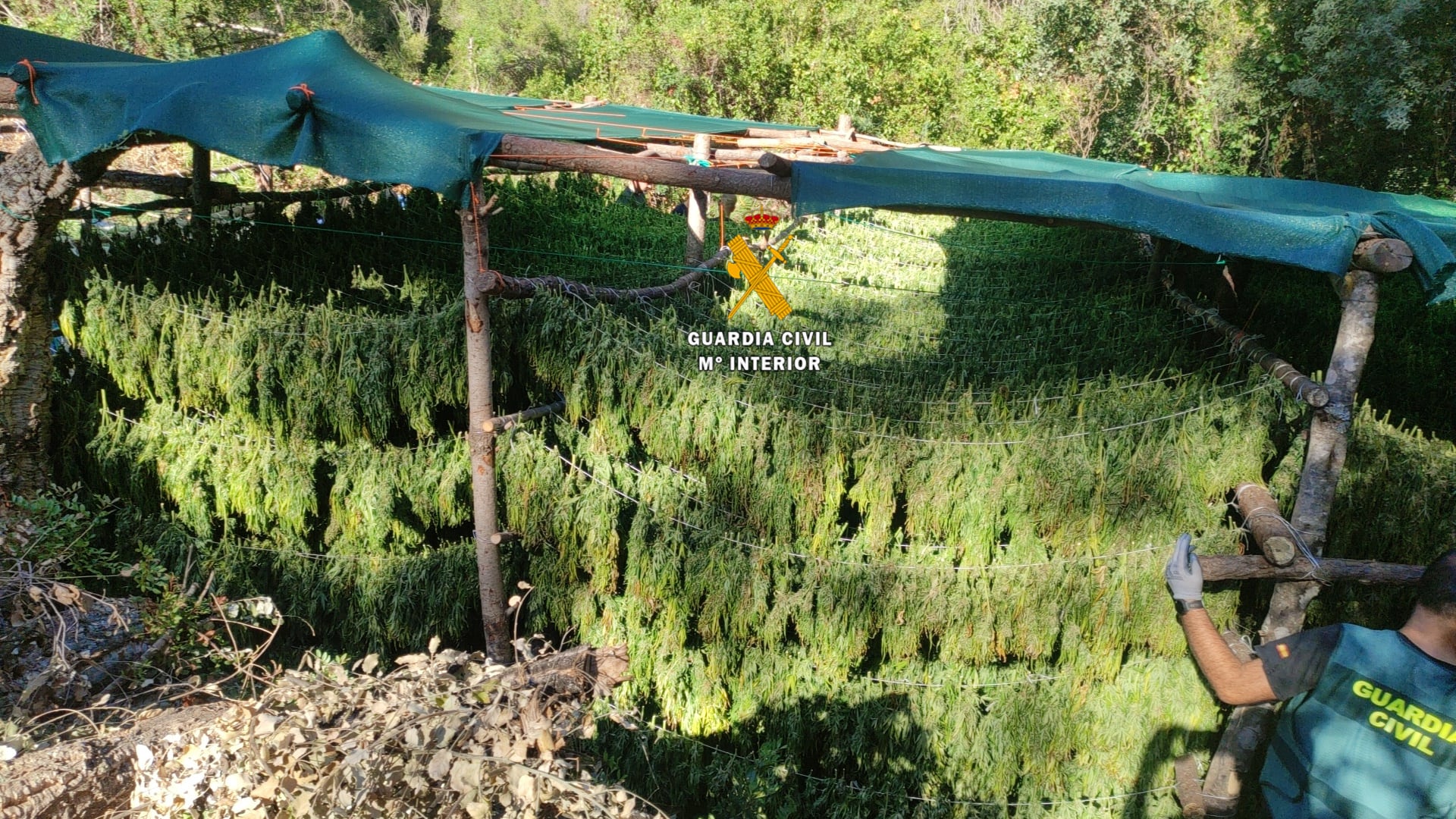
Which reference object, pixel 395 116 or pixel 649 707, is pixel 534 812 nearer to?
pixel 649 707

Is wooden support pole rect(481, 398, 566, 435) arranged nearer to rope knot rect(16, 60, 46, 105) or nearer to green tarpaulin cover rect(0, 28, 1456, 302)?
green tarpaulin cover rect(0, 28, 1456, 302)

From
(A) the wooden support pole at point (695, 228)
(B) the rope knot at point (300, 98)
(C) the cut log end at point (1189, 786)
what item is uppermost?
(B) the rope knot at point (300, 98)

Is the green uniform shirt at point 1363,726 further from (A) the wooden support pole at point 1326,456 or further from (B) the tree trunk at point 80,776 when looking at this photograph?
(B) the tree trunk at point 80,776

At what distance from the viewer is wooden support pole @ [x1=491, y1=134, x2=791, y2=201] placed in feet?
10.2

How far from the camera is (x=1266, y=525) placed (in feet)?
10.3

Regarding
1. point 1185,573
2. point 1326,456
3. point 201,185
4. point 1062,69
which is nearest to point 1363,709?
point 1185,573

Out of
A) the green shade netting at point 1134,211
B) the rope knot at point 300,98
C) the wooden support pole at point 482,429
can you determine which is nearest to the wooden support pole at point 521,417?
the wooden support pole at point 482,429

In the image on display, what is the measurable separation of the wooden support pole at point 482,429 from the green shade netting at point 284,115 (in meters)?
0.22

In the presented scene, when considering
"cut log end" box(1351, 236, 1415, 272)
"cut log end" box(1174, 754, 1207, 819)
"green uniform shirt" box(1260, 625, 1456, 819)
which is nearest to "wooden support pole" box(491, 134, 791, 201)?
"cut log end" box(1351, 236, 1415, 272)

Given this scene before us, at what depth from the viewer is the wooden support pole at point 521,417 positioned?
11.7 feet

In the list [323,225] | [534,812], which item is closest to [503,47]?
[323,225]

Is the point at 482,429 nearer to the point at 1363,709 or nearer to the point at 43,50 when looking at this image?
the point at 1363,709

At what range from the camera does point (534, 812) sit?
1.93m

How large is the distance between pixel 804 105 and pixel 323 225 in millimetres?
10611
